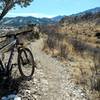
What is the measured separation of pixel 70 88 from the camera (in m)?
10.3

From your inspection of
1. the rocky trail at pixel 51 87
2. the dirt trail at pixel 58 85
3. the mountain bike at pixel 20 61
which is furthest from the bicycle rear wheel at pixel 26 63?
the dirt trail at pixel 58 85

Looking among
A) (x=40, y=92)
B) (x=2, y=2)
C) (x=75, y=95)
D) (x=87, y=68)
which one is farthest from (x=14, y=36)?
(x=2, y=2)

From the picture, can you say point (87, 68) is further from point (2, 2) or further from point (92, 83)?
point (2, 2)

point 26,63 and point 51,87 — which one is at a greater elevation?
point 26,63

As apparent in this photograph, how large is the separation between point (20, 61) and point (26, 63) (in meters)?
0.23

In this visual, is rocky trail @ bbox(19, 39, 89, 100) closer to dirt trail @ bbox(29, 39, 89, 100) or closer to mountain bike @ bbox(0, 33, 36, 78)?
dirt trail @ bbox(29, 39, 89, 100)

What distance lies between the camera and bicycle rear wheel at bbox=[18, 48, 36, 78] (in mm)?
10438

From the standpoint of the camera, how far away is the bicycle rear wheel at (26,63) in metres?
10.4

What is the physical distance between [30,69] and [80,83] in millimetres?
1640

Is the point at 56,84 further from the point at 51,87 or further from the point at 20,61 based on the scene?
the point at 20,61

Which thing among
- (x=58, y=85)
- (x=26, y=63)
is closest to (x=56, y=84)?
(x=58, y=85)

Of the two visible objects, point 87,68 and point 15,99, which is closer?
point 15,99

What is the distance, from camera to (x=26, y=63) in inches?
419

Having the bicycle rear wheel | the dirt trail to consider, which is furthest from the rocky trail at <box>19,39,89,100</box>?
the bicycle rear wheel
